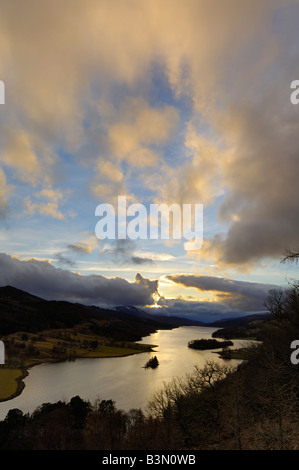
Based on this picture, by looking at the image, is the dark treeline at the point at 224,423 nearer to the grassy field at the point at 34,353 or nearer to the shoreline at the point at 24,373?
the shoreline at the point at 24,373

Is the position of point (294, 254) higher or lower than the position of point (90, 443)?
higher

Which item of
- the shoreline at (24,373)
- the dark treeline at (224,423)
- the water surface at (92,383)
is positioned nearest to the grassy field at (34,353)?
the shoreline at (24,373)

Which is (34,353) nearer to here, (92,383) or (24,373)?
(24,373)

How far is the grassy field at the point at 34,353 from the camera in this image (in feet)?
208

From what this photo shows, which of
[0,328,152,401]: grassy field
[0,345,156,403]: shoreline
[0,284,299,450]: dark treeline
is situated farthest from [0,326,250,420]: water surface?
[0,284,299,450]: dark treeline

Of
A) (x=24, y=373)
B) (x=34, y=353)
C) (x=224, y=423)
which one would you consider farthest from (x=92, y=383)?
(x=224, y=423)

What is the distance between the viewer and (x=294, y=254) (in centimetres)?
1004

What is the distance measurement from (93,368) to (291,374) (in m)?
82.8

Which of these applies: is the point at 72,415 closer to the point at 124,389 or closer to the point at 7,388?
the point at 124,389

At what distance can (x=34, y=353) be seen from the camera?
100 meters

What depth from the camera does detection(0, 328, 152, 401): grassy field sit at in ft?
208

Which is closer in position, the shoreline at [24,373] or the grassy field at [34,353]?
the shoreline at [24,373]

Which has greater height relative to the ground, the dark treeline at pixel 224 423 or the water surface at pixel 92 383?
A: the dark treeline at pixel 224 423
